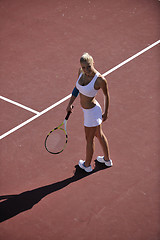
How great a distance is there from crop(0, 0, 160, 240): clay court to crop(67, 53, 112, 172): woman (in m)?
0.43

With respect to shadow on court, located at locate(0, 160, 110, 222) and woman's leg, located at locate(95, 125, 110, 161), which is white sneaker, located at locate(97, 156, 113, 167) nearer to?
woman's leg, located at locate(95, 125, 110, 161)

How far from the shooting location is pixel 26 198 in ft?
26.5

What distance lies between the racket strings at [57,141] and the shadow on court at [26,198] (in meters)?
0.61

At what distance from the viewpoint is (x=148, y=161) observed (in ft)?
28.6

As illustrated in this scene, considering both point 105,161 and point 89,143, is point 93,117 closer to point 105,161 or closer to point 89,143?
point 89,143

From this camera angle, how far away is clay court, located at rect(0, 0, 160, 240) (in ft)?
25.2

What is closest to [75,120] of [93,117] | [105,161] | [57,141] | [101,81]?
[105,161]

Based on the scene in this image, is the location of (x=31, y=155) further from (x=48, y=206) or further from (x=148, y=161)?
(x=148, y=161)

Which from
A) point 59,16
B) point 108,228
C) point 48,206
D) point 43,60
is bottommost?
point 108,228

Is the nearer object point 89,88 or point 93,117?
point 89,88

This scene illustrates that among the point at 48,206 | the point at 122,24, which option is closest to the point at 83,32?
the point at 122,24

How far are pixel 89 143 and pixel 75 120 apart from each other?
5.16 ft

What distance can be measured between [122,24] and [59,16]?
1.85 metres

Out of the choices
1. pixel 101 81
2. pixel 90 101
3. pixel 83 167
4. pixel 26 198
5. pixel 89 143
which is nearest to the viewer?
pixel 101 81
